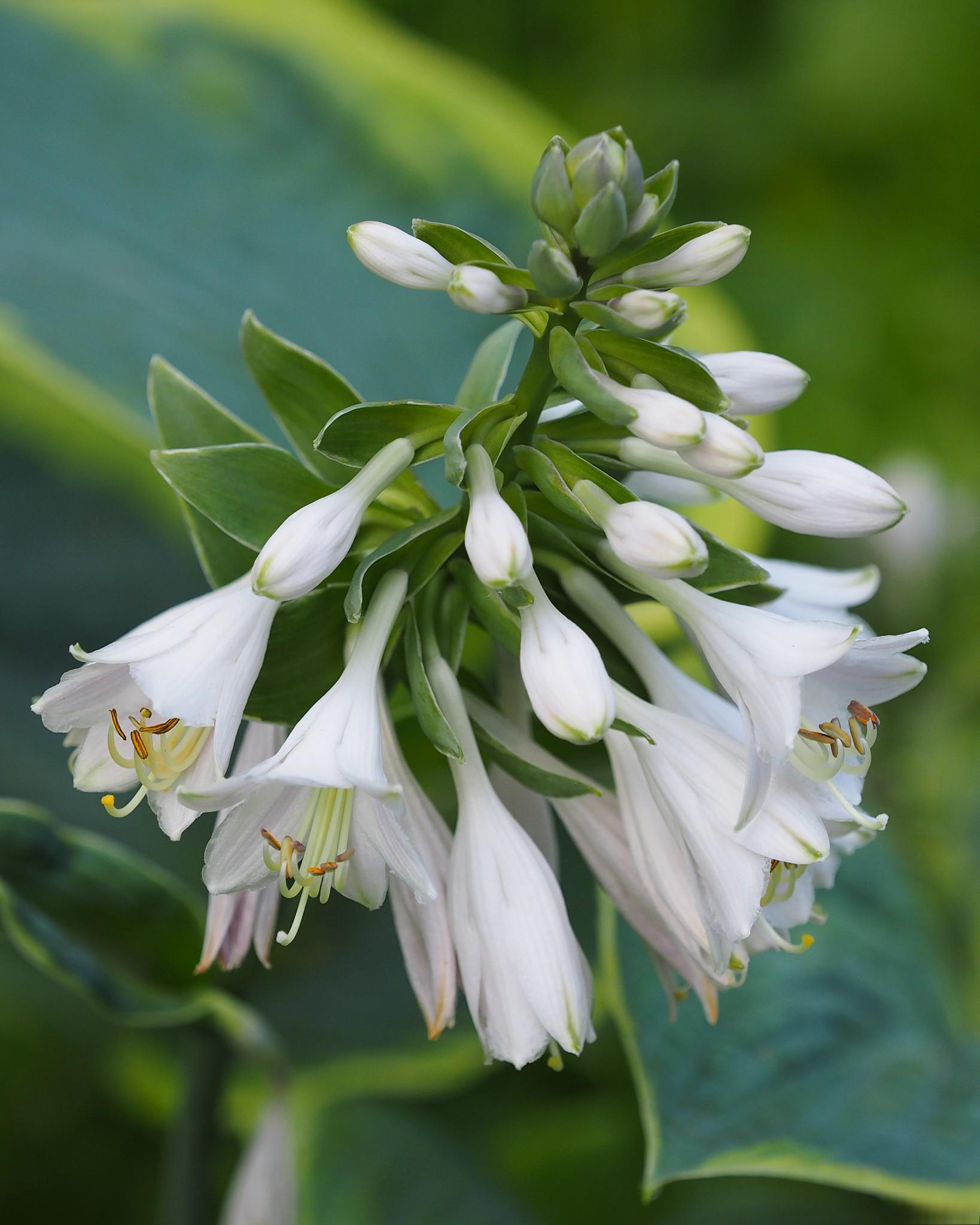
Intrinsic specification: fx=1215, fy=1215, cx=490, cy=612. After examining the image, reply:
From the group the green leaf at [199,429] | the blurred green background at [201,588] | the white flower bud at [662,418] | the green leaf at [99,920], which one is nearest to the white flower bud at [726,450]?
the white flower bud at [662,418]

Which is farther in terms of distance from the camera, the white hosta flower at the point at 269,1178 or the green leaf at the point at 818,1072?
the white hosta flower at the point at 269,1178

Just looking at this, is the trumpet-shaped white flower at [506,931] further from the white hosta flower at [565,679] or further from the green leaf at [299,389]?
the green leaf at [299,389]

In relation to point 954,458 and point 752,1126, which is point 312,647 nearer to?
point 752,1126

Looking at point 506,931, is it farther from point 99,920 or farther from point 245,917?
point 99,920

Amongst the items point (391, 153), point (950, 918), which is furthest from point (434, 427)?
point (950, 918)

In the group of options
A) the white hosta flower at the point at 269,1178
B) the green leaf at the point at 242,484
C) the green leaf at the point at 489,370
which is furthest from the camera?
the white hosta flower at the point at 269,1178

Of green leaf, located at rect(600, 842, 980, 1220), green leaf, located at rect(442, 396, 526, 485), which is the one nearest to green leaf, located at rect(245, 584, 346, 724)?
green leaf, located at rect(442, 396, 526, 485)
